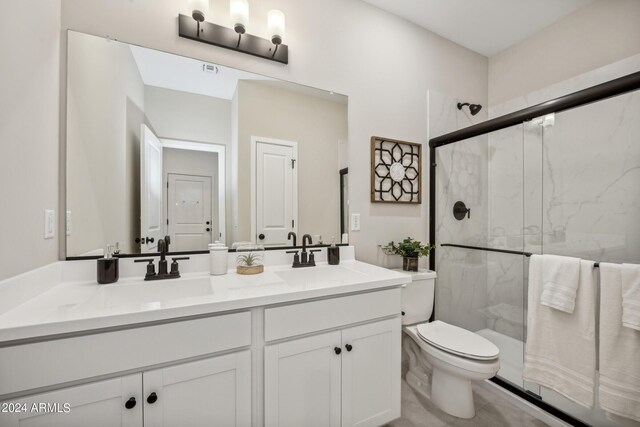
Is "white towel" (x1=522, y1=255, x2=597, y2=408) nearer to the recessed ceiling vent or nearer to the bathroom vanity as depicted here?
the bathroom vanity

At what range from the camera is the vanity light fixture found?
1.36m

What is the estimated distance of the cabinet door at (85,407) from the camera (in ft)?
2.38

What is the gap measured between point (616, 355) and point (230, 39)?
98.9 inches

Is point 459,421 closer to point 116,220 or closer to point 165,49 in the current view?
point 116,220

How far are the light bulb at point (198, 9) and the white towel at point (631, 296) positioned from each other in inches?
93.5

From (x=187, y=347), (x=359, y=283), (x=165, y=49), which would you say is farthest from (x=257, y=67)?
(x=187, y=347)

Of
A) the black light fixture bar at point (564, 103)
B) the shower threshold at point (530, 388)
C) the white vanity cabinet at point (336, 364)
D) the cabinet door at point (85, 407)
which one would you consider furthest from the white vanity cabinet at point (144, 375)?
the black light fixture bar at point (564, 103)

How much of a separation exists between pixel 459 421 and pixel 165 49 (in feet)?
8.72

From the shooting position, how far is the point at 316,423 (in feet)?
3.74

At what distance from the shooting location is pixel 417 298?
182 centimetres

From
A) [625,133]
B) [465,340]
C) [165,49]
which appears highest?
[165,49]

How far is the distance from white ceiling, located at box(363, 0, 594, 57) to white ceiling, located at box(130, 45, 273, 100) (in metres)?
1.29

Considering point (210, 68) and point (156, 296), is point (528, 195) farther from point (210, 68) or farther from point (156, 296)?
point (156, 296)

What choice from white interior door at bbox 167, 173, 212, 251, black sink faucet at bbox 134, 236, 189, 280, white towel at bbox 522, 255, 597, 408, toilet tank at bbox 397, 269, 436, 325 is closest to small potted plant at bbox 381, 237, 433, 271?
toilet tank at bbox 397, 269, 436, 325
